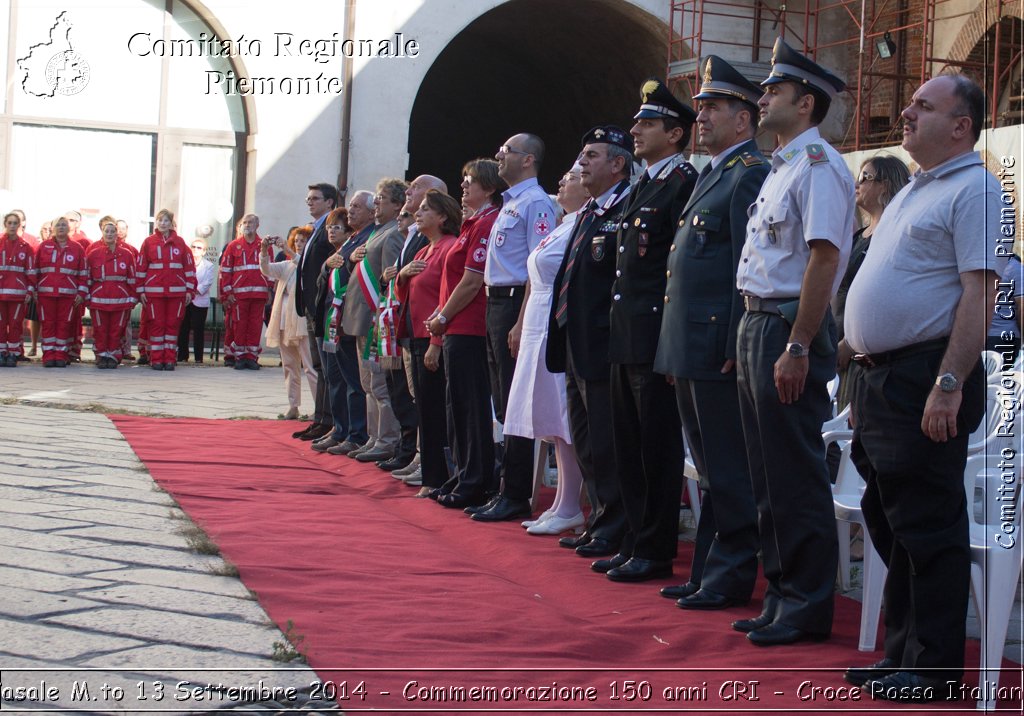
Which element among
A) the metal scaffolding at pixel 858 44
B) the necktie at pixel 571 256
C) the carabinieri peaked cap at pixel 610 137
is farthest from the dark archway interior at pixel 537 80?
the necktie at pixel 571 256

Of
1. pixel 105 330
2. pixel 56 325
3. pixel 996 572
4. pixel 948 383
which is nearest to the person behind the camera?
pixel 948 383

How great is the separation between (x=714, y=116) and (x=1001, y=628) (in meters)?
1.97

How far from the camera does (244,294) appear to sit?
14320 mm

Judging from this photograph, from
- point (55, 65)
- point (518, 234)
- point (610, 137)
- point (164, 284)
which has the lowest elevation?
point (164, 284)

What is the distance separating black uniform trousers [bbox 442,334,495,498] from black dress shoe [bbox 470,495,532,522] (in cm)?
29

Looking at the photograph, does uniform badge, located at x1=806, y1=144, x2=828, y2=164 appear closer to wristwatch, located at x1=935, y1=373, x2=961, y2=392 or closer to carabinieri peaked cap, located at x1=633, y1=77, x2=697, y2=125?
wristwatch, located at x1=935, y1=373, x2=961, y2=392

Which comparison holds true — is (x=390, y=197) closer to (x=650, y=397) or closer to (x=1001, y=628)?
(x=650, y=397)

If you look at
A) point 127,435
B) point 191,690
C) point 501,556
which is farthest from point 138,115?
point 191,690

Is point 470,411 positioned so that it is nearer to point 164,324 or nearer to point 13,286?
point 164,324

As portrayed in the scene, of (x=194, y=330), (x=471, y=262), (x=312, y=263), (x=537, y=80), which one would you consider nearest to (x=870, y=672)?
(x=471, y=262)

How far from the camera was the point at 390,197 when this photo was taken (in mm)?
7738

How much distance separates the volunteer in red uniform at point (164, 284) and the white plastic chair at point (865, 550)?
9872 millimetres

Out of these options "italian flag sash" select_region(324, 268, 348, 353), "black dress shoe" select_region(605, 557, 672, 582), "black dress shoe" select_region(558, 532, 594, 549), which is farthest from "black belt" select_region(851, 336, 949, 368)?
"italian flag sash" select_region(324, 268, 348, 353)

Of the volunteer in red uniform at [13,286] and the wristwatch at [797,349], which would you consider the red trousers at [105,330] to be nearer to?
the volunteer in red uniform at [13,286]
